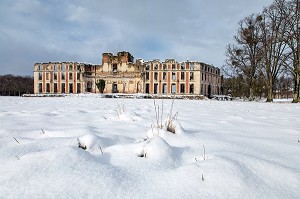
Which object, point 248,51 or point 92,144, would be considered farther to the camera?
point 248,51

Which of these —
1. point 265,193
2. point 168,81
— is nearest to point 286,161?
point 265,193

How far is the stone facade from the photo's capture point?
130 ft

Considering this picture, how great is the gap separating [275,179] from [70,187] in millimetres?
1151

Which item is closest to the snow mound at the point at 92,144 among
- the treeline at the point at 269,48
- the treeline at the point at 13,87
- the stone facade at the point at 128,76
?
the treeline at the point at 269,48

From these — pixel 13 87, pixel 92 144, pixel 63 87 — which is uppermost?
pixel 13 87

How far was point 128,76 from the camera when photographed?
40812mm

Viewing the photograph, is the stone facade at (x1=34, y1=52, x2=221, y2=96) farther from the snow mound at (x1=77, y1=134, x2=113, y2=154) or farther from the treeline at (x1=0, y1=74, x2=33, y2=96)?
the snow mound at (x1=77, y1=134, x2=113, y2=154)

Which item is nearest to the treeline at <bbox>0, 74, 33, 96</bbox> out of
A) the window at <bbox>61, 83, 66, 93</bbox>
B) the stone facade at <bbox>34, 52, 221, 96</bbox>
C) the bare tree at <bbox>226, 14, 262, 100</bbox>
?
the stone facade at <bbox>34, 52, 221, 96</bbox>

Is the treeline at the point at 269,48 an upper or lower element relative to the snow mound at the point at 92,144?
upper

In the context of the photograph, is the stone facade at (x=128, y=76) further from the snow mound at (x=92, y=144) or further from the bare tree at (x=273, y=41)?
the snow mound at (x=92, y=144)

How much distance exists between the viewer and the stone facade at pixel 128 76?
39.7m

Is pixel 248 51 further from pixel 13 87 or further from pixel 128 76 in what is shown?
pixel 13 87

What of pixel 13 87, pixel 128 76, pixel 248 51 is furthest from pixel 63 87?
pixel 248 51

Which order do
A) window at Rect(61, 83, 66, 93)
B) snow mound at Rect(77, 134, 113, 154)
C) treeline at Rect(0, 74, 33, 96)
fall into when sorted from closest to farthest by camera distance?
snow mound at Rect(77, 134, 113, 154)
window at Rect(61, 83, 66, 93)
treeline at Rect(0, 74, 33, 96)
